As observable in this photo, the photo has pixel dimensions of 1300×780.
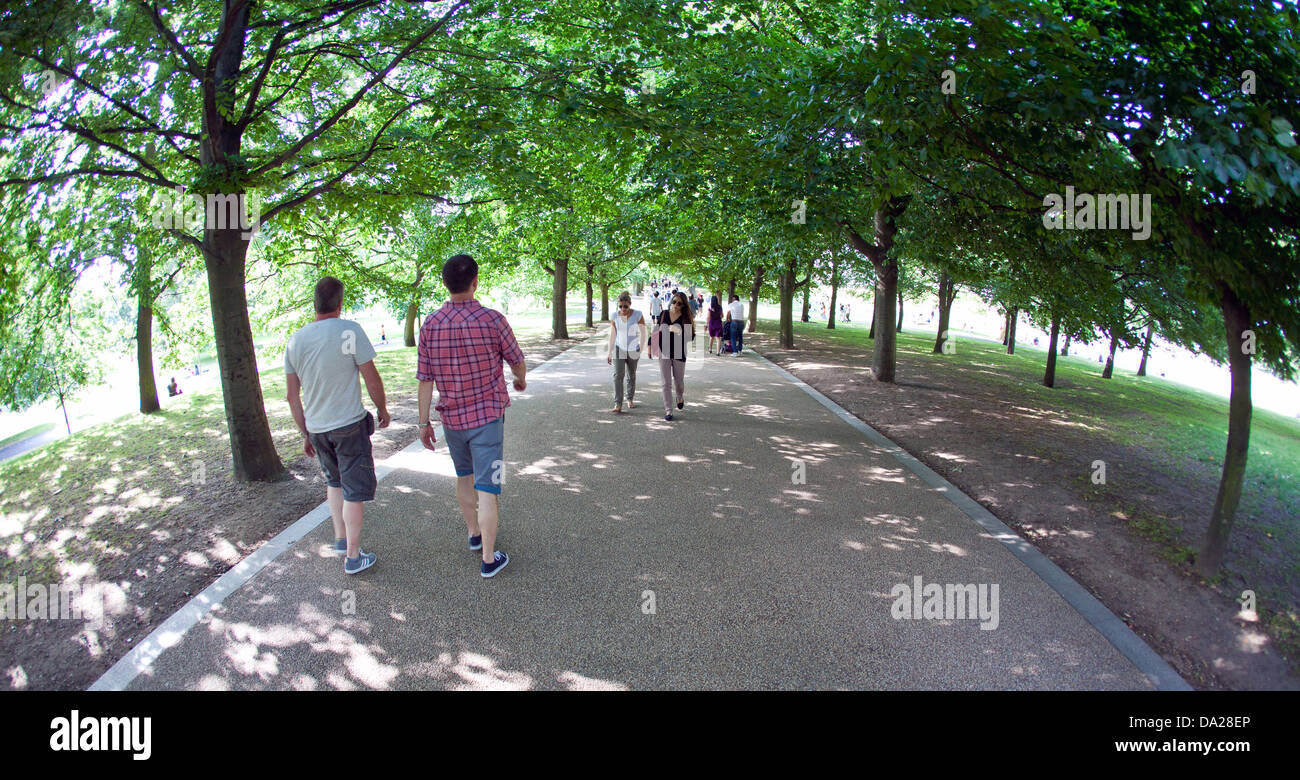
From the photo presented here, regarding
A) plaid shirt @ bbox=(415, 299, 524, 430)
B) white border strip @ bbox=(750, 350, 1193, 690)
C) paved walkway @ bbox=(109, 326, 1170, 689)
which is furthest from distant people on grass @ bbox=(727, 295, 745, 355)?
plaid shirt @ bbox=(415, 299, 524, 430)

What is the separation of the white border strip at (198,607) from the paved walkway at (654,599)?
0.26ft

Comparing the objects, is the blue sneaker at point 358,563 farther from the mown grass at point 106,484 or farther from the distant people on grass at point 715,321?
the distant people on grass at point 715,321

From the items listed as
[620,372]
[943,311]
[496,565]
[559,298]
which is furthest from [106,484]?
[943,311]

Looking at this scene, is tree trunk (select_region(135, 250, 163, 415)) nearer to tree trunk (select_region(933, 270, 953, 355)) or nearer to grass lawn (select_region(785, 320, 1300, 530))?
grass lawn (select_region(785, 320, 1300, 530))

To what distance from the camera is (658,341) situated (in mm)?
9586

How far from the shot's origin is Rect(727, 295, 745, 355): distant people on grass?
19.7m

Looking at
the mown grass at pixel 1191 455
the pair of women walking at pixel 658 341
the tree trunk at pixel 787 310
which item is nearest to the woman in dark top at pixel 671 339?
the pair of women walking at pixel 658 341

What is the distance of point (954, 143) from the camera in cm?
545

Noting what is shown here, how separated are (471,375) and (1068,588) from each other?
4.31 m

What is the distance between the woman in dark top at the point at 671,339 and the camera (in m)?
9.55

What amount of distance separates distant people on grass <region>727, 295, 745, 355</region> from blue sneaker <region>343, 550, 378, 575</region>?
16.1m

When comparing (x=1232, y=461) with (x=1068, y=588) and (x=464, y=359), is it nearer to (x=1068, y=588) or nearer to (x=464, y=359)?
(x=1068, y=588)
